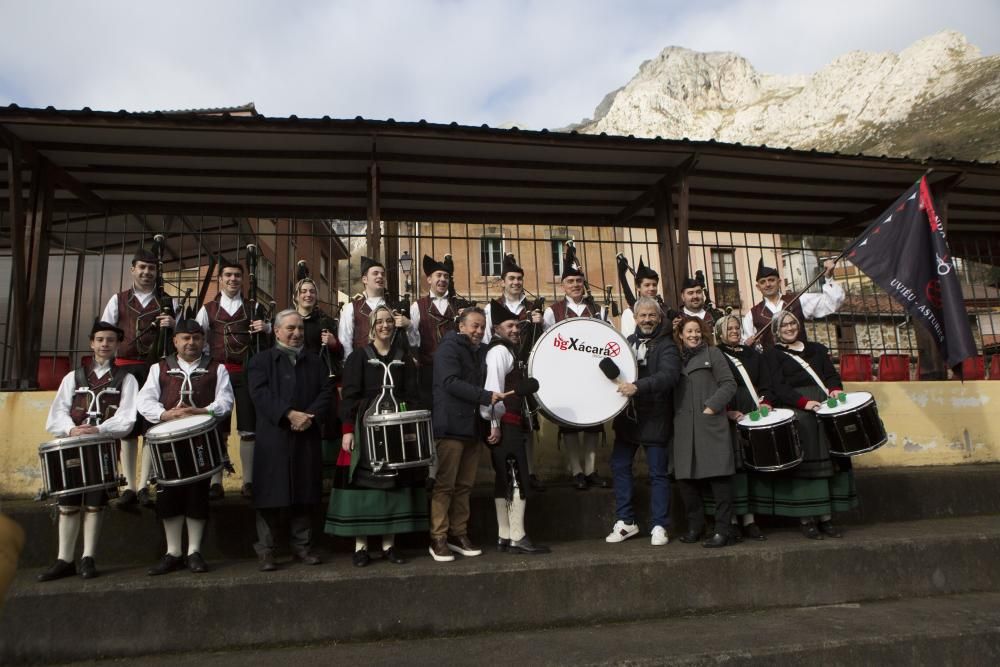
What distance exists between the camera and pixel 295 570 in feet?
13.6

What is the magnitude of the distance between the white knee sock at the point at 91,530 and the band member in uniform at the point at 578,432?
328 cm

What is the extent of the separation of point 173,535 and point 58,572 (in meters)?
0.67

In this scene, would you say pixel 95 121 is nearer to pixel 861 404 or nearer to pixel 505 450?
pixel 505 450

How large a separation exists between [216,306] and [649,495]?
3.75 metres

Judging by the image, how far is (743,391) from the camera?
5281 mm

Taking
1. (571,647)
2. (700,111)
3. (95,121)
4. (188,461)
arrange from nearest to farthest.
Answer: (571,647), (188,461), (95,121), (700,111)

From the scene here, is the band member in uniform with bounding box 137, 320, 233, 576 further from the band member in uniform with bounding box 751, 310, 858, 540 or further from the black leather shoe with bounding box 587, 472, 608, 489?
the band member in uniform with bounding box 751, 310, 858, 540

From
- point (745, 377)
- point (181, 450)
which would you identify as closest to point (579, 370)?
point (745, 377)

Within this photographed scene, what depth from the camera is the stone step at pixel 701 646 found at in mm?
3557

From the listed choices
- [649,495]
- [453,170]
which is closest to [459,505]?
[649,495]

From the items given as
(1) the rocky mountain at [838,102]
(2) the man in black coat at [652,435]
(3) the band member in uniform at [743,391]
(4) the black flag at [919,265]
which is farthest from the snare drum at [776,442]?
(1) the rocky mountain at [838,102]

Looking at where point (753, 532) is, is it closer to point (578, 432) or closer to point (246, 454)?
point (578, 432)

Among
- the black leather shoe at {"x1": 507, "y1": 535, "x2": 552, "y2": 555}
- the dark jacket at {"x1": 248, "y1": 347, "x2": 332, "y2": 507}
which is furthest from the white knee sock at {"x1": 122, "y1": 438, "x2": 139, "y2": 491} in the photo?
the black leather shoe at {"x1": 507, "y1": 535, "x2": 552, "y2": 555}

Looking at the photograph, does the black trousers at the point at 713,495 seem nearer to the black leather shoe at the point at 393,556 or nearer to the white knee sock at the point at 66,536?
the black leather shoe at the point at 393,556
